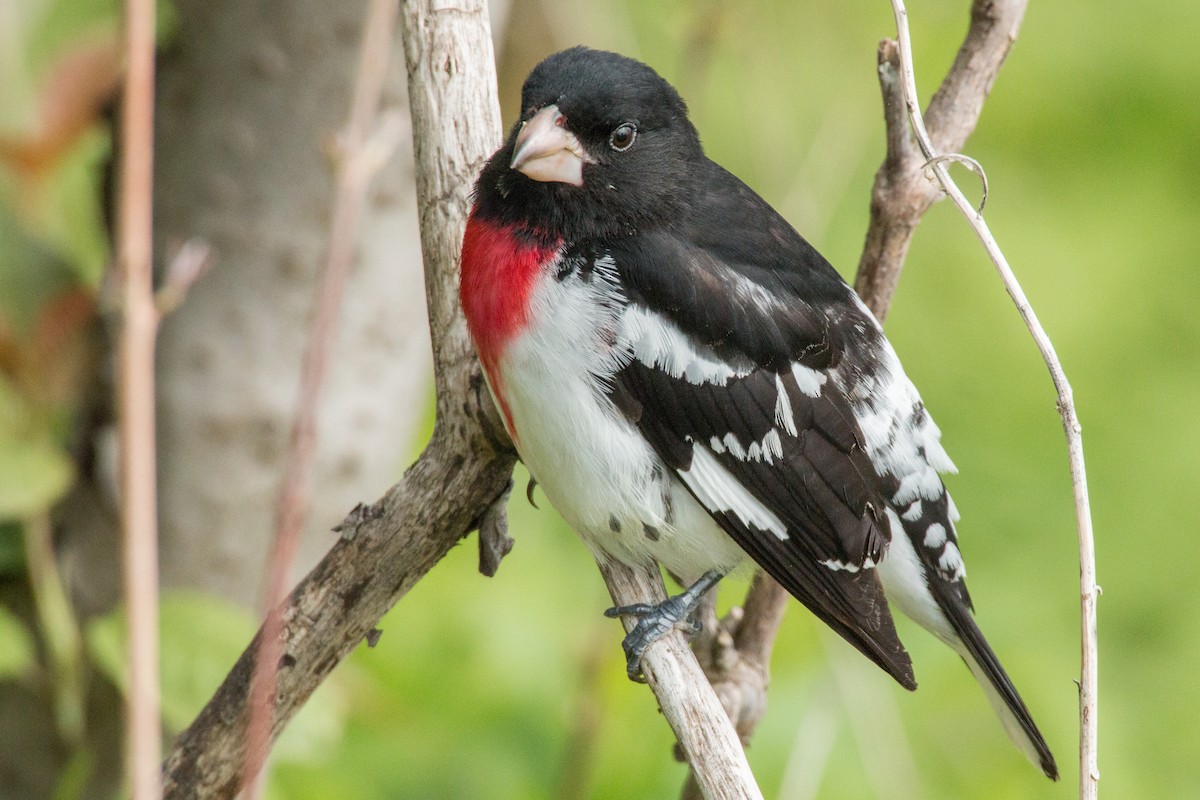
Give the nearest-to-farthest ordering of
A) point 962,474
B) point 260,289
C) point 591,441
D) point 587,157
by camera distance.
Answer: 1. point 591,441
2. point 587,157
3. point 260,289
4. point 962,474

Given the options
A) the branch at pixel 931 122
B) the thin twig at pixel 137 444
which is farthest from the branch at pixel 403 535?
the thin twig at pixel 137 444

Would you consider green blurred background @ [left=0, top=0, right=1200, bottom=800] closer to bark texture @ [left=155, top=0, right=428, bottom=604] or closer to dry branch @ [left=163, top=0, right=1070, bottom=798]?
bark texture @ [left=155, top=0, right=428, bottom=604]

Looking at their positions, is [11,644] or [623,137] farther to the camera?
[11,644]

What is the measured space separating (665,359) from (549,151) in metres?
0.39

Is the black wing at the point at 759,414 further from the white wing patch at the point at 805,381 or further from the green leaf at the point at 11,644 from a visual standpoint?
the green leaf at the point at 11,644

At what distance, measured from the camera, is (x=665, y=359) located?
82.4 inches

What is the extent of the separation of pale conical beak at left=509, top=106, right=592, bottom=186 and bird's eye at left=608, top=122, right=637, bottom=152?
0.06 m

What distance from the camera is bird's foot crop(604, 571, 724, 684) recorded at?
1.91 metres

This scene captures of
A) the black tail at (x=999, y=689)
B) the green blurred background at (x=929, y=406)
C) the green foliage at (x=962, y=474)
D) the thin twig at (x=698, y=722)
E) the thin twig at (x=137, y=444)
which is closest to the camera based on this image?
the thin twig at (x=137, y=444)

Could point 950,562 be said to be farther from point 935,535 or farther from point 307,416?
point 307,416

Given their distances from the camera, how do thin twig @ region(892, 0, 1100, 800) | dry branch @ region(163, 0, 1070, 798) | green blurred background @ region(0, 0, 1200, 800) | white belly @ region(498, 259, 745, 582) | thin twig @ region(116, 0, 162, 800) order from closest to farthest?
thin twig @ region(116, 0, 162, 800)
thin twig @ region(892, 0, 1100, 800)
dry branch @ region(163, 0, 1070, 798)
white belly @ region(498, 259, 745, 582)
green blurred background @ region(0, 0, 1200, 800)

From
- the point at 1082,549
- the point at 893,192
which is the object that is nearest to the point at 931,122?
the point at 893,192

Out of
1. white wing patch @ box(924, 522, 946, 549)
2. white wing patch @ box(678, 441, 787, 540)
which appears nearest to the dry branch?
white wing patch @ box(678, 441, 787, 540)

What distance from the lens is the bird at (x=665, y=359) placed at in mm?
2057
